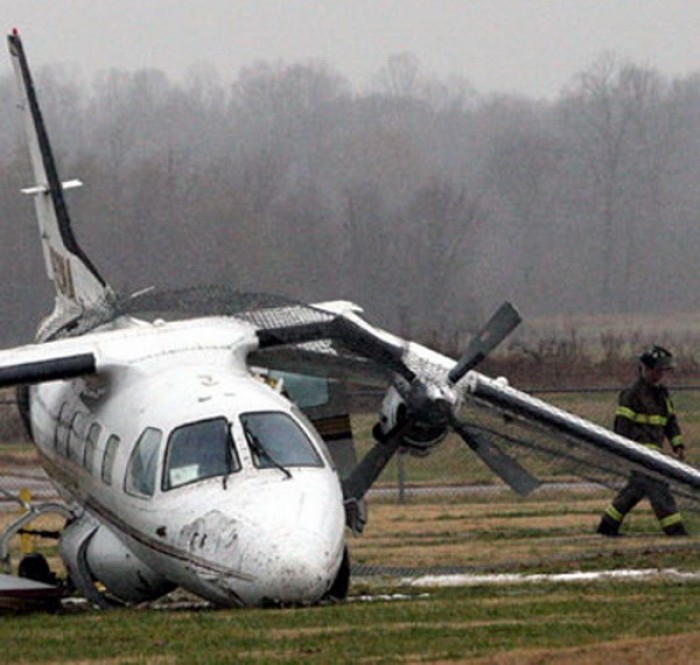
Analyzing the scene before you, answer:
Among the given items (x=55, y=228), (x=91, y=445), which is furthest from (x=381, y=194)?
(x=91, y=445)

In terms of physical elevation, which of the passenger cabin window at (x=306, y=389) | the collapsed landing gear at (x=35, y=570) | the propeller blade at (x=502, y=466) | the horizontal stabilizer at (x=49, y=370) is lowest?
the collapsed landing gear at (x=35, y=570)

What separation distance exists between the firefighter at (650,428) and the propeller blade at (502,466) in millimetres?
4800

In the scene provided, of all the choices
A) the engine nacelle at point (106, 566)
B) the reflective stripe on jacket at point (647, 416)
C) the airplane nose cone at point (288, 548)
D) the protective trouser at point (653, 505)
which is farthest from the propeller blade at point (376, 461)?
the reflective stripe on jacket at point (647, 416)

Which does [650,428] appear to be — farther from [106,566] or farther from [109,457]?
[109,457]

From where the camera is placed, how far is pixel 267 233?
62.9 metres

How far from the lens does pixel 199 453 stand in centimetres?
2070

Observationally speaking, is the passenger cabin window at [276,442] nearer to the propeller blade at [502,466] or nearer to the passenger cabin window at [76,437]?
the passenger cabin window at [76,437]

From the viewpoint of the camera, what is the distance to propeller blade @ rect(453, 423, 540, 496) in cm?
2427

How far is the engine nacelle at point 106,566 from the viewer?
22172mm

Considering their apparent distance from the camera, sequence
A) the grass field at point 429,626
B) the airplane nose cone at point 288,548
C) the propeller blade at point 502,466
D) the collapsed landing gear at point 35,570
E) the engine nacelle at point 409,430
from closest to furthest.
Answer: the grass field at point 429,626, the airplane nose cone at point 288,548, the engine nacelle at point 409,430, the propeller blade at point 502,466, the collapsed landing gear at point 35,570

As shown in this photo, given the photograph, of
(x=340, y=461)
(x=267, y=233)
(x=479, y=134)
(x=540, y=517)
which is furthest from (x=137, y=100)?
(x=340, y=461)

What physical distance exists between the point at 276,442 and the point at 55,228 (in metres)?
10.5

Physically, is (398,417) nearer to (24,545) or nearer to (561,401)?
(24,545)

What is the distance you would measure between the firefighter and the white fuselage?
23.0 ft
